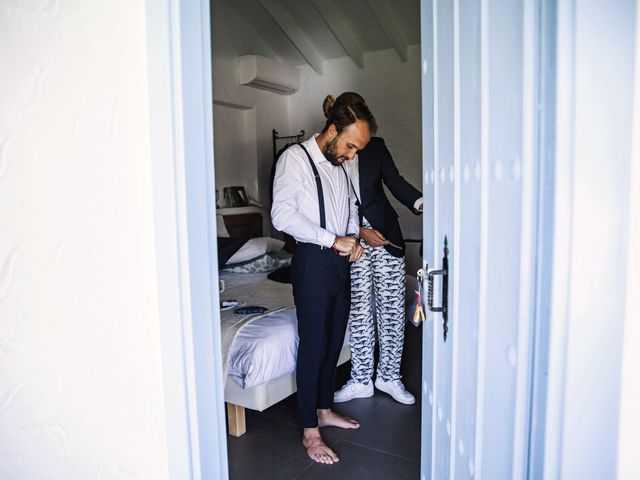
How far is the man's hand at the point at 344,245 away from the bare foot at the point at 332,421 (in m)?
0.88

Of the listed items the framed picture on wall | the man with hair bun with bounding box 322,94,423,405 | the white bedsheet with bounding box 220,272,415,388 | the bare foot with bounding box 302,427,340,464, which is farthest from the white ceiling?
the bare foot with bounding box 302,427,340,464

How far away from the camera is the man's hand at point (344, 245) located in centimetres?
221

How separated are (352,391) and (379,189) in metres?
1.16

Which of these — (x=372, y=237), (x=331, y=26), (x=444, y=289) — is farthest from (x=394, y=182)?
(x=331, y=26)

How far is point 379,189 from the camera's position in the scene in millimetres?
2746

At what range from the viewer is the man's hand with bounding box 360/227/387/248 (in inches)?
106

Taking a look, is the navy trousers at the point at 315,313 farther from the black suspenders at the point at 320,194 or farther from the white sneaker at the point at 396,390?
the white sneaker at the point at 396,390

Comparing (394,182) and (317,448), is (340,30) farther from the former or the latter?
(317,448)

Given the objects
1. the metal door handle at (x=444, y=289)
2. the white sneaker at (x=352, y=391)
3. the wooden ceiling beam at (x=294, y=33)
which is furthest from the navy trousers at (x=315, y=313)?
the wooden ceiling beam at (x=294, y=33)
